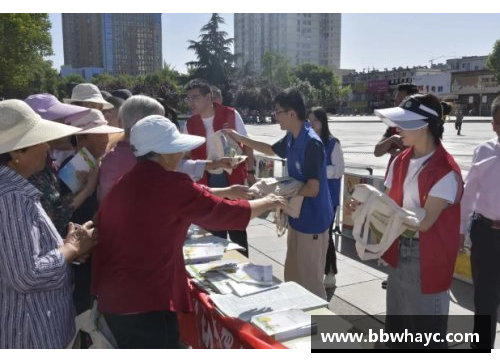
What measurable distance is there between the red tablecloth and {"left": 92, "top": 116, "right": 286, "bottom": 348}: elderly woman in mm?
315

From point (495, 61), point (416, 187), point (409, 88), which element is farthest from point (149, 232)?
point (495, 61)

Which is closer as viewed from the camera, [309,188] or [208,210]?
[208,210]

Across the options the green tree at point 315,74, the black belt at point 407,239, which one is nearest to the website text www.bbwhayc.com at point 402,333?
the black belt at point 407,239

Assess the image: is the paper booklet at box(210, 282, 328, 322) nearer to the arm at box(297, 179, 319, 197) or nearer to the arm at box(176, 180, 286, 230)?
the arm at box(176, 180, 286, 230)

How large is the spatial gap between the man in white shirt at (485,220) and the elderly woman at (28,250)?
2.67 m

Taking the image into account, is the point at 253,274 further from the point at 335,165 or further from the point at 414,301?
the point at 335,165

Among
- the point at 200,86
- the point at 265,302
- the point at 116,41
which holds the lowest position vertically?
the point at 265,302

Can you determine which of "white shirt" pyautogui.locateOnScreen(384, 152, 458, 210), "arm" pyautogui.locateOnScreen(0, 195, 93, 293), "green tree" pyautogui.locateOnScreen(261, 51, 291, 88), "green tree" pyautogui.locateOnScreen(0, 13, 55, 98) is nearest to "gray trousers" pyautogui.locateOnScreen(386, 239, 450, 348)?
"white shirt" pyautogui.locateOnScreen(384, 152, 458, 210)

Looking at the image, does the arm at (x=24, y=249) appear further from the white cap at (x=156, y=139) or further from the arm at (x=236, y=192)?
the arm at (x=236, y=192)

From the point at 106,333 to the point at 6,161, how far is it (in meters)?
0.96

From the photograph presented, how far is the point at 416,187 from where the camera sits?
108 inches

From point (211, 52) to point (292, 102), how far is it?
6124cm

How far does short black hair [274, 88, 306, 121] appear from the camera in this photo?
3.50 m
